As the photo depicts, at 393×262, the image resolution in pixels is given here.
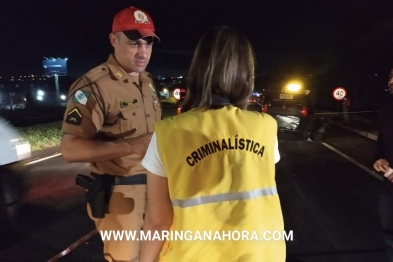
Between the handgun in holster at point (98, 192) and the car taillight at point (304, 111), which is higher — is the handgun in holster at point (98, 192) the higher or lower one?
the higher one

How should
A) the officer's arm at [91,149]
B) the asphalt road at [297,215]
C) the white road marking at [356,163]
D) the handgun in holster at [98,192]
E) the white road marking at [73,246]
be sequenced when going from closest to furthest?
the officer's arm at [91,149] → the handgun in holster at [98,192] → the white road marking at [73,246] → the asphalt road at [297,215] → the white road marking at [356,163]

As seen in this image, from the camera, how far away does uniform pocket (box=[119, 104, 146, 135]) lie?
7.43 ft

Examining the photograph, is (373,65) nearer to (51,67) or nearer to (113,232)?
(113,232)

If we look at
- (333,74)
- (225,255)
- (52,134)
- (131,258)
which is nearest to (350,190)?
(131,258)

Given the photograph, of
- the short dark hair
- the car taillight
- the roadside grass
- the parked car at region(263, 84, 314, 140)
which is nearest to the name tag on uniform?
the short dark hair

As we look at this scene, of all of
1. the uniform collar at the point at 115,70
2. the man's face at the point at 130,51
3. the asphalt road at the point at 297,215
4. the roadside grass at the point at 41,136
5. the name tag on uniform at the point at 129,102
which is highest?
the man's face at the point at 130,51

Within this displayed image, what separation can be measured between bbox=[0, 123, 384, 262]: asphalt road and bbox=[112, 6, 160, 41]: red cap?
280 cm

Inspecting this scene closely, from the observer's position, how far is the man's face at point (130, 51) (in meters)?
2.33

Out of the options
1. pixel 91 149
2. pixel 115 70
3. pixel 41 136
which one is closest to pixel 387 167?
pixel 115 70

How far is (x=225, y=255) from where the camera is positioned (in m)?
1.49

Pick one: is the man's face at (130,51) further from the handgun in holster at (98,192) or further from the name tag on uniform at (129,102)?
the handgun in holster at (98,192)

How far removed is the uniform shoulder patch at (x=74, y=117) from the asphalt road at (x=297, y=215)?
2.59 meters

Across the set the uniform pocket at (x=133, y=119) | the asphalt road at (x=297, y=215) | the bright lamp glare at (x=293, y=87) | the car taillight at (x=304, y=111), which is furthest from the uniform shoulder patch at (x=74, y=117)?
the bright lamp glare at (x=293, y=87)

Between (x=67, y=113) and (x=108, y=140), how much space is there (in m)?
0.26
